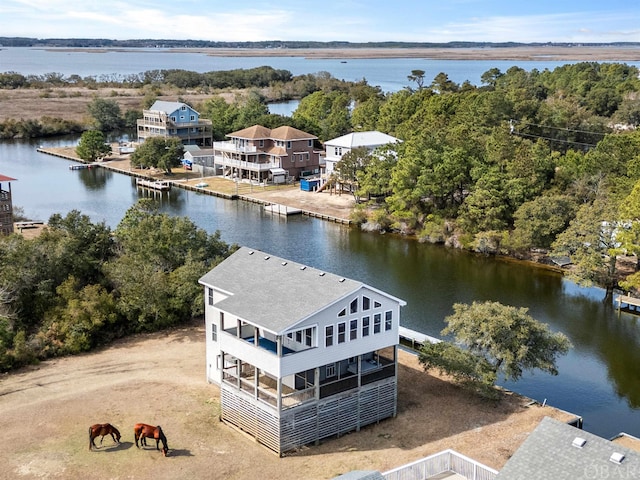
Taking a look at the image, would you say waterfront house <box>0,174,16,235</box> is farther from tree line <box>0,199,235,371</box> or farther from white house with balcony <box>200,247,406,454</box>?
white house with balcony <box>200,247,406,454</box>

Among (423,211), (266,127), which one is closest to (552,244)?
(423,211)

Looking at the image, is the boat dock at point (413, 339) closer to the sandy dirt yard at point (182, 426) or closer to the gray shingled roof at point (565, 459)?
the sandy dirt yard at point (182, 426)

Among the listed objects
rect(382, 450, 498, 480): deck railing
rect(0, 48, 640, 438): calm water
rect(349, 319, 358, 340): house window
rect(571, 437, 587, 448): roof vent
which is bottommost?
rect(0, 48, 640, 438): calm water

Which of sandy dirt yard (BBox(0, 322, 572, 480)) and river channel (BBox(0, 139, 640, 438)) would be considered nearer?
sandy dirt yard (BBox(0, 322, 572, 480))

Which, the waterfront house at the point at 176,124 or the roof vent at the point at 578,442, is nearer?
the roof vent at the point at 578,442

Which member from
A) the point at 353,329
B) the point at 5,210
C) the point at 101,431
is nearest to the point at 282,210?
the point at 5,210

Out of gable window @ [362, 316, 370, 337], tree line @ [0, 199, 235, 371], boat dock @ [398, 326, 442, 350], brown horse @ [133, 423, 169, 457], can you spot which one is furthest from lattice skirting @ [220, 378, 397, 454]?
tree line @ [0, 199, 235, 371]

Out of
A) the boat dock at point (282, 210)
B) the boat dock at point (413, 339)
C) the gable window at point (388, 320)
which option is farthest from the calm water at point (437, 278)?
the gable window at point (388, 320)

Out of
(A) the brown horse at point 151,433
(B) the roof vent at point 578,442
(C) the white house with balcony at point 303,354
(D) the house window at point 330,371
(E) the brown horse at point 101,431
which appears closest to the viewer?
(B) the roof vent at point 578,442
